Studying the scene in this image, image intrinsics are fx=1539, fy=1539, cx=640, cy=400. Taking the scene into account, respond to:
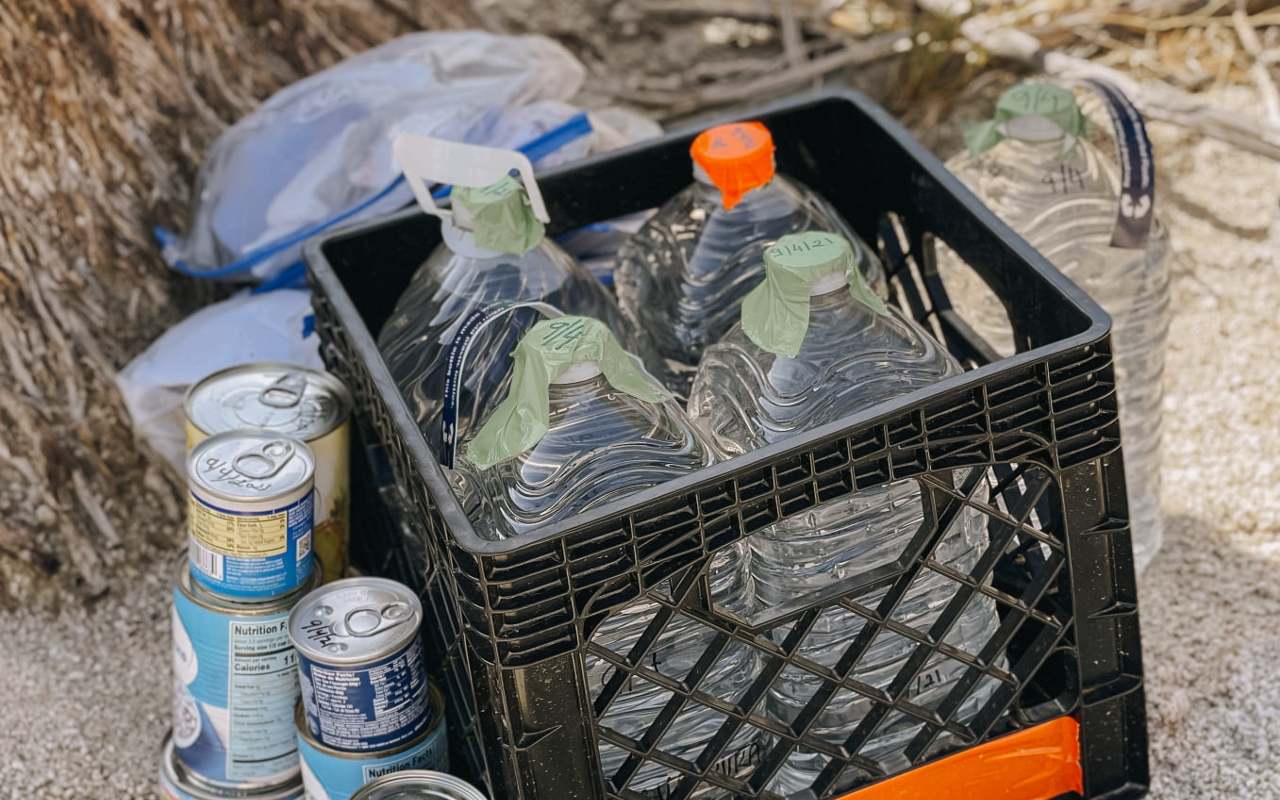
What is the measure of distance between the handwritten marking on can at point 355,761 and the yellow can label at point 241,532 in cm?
16

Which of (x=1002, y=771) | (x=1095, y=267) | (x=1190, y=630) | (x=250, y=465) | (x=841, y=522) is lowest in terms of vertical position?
(x=1190, y=630)

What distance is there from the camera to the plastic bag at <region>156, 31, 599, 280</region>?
78.2 inches

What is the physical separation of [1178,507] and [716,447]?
935 millimetres

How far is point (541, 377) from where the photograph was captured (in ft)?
4.04

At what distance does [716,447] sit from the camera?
4.42 ft

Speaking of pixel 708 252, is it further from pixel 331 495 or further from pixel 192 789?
pixel 192 789

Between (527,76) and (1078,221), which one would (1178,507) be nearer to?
(1078,221)

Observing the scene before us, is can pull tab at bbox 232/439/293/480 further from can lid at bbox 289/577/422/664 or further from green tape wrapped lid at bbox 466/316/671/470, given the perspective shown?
green tape wrapped lid at bbox 466/316/671/470

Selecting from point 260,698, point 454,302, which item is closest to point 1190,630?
point 454,302

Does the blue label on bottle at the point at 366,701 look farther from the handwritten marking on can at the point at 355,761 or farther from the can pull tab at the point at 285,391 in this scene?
the can pull tab at the point at 285,391

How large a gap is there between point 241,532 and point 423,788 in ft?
0.95

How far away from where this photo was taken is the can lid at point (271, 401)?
1.60 metres

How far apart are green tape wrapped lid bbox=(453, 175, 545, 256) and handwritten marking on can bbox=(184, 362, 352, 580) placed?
0.85 ft

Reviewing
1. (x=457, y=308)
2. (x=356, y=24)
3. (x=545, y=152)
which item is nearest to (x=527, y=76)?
(x=545, y=152)
